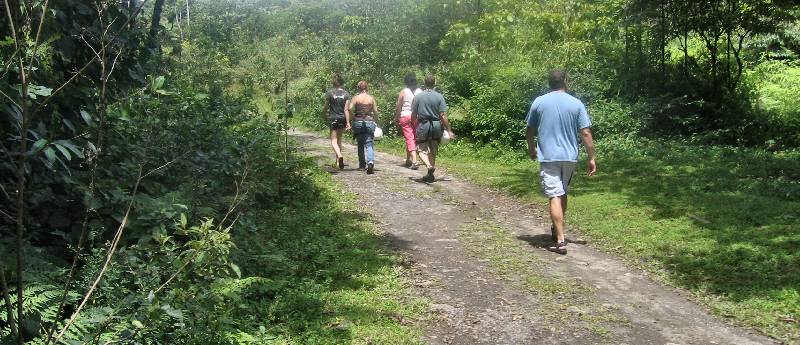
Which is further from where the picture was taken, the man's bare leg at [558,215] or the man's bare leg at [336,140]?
the man's bare leg at [336,140]

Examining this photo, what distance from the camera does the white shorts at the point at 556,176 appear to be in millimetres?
7191

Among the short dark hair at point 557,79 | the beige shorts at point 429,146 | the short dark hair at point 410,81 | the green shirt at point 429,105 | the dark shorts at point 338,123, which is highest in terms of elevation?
the short dark hair at point 410,81

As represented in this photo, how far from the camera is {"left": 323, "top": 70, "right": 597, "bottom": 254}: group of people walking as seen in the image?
7.14m

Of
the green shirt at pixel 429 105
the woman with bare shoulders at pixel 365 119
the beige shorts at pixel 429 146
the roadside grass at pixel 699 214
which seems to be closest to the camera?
the roadside grass at pixel 699 214

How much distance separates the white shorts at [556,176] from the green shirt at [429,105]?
4.13 meters

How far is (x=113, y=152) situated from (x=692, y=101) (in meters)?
15.1

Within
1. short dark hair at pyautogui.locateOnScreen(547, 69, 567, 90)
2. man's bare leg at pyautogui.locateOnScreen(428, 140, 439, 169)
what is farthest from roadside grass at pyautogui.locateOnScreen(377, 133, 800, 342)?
short dark hair at pyautogui.locateOnScreen(547, 69, 567, 90)

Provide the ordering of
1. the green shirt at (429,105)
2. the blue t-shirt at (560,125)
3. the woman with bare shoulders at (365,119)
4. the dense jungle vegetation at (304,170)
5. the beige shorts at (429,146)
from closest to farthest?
the dense jungle vegetation at (304,170)
the blue t-shirt at (560,125)
the green shirt at (429,105)
the beige shorts at (429,146)
the woman with bare shoulders at (365,119)

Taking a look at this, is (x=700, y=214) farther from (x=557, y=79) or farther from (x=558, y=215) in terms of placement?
(x=557, y=79)

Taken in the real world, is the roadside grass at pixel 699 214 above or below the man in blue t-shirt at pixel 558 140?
below

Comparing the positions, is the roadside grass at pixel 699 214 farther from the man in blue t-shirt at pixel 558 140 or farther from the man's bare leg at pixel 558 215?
the man in blue t-shirt at pixel 558 140

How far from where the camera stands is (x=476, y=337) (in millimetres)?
4902

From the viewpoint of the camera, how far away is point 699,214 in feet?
27.6

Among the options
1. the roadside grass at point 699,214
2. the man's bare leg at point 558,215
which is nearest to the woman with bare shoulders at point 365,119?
the roadside grass at point 699,214
